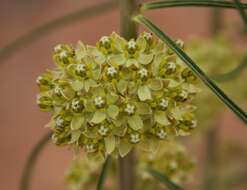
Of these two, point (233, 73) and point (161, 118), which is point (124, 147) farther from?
point (233, 73)

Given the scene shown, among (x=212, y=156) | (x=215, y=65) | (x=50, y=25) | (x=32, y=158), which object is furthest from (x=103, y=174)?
(x=212, y=156)

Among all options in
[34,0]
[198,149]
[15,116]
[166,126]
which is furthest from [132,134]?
[34,0]

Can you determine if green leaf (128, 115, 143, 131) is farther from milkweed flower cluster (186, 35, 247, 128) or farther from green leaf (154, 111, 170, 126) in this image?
milkweed flower cluster (186, 35, 247, 128)

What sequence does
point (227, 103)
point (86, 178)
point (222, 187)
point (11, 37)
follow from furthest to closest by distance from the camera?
point (11, 37), point (222, 187), point (86, 178), point (227, 103)

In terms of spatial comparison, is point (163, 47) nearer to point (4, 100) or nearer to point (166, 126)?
point (166, 126)

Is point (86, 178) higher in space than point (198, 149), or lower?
lower

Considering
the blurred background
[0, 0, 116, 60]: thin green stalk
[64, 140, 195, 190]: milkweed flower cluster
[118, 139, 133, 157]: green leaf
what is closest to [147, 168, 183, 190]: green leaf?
[64, 140, 195, 190]: milkweed flower cluster
